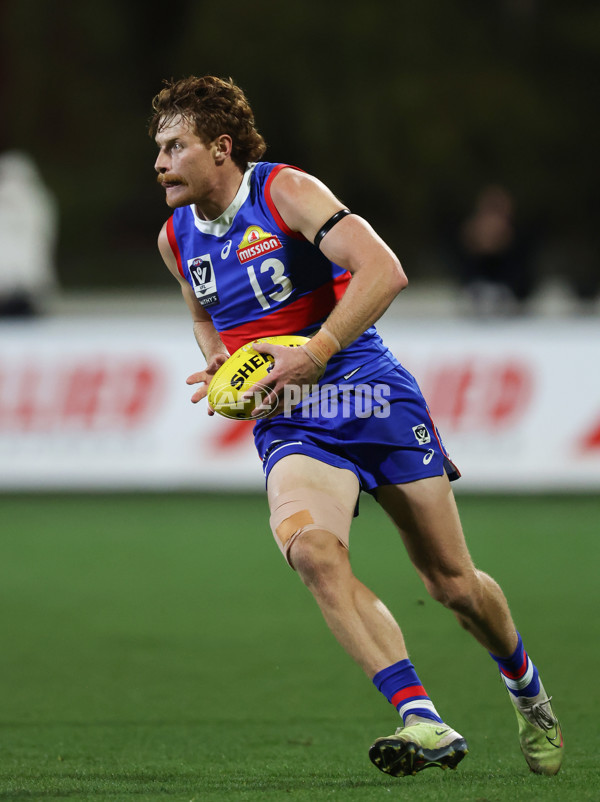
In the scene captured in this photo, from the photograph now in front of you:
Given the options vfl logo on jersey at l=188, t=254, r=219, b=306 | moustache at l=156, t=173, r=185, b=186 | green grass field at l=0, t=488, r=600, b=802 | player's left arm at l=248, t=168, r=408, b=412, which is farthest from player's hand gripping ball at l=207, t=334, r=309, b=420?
green grass field at l=0, t=488, r=600, b=802

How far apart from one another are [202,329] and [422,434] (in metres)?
1.10

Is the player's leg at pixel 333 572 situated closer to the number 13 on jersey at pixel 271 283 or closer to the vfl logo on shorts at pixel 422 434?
Answer: the vfl logo on shorts at pixel 422 434

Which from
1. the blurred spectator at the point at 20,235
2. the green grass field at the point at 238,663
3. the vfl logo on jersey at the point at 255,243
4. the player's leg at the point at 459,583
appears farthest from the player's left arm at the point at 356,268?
the blurred spectator at the point at 20,235

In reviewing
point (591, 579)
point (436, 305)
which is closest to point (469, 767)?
point (591, 579)

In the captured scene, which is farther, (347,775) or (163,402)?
(163,402)

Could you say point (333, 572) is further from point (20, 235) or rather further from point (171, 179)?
point (20, 235)

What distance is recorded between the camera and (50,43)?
25000 millimetres

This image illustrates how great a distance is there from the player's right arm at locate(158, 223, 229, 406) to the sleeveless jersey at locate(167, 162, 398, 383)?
0.14m

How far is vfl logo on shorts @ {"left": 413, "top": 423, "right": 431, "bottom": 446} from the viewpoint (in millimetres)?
4809

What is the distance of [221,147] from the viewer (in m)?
4.86

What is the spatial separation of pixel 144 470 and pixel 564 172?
14.6 m

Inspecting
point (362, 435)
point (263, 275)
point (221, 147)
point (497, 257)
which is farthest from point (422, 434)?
point (497, 257)

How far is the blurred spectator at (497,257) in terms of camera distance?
50.9 ft

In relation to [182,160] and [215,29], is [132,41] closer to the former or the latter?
[215,29]
